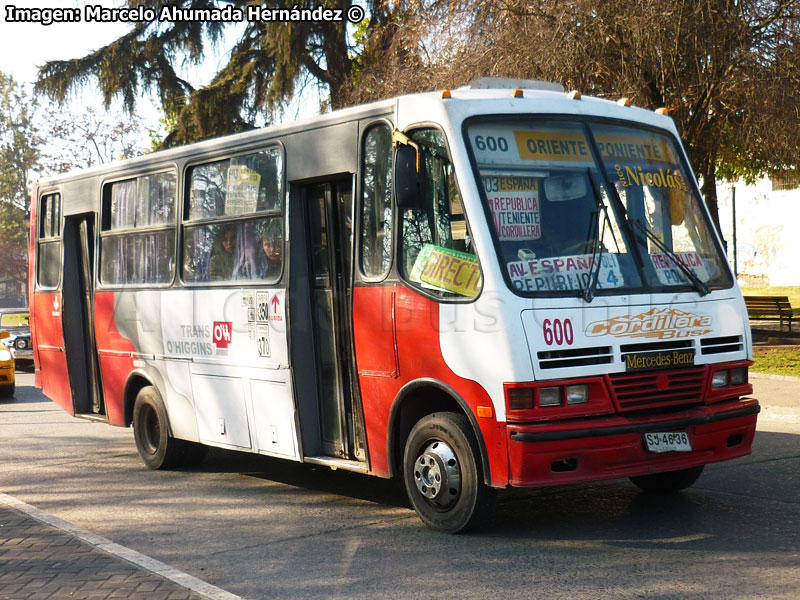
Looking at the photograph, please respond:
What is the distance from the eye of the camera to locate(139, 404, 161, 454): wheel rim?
34.9 ft

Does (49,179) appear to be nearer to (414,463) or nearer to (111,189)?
(111,189)

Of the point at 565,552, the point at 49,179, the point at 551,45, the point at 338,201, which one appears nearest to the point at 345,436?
the point at 338,201

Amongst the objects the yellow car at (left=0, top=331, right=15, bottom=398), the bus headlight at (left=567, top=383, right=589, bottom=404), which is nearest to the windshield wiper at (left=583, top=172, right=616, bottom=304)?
the bus headlight at (left=567, top=383, right=589, bottom=404)

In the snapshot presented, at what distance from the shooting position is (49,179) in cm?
1270

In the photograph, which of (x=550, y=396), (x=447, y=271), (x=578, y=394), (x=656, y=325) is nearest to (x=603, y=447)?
(x=578, y=394)

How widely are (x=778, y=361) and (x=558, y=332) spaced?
11887 millimetres

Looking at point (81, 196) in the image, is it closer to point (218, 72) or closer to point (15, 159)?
point (218, 72)

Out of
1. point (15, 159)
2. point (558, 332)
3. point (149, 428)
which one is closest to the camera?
point (558, 332)

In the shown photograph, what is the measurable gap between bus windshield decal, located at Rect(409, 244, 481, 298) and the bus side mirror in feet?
1.05

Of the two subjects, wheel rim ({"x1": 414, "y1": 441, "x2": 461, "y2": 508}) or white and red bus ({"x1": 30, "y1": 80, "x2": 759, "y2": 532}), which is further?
wheel rim ({"x1": 414, "y1": 441, "x2": 461, "y2": 508})

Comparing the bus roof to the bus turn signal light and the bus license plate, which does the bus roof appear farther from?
the bus license plate

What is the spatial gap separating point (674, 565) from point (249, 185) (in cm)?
476

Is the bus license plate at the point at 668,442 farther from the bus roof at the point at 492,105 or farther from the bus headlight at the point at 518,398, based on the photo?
the bus roof at the point at 492,105

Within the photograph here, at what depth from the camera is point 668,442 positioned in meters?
6.79
